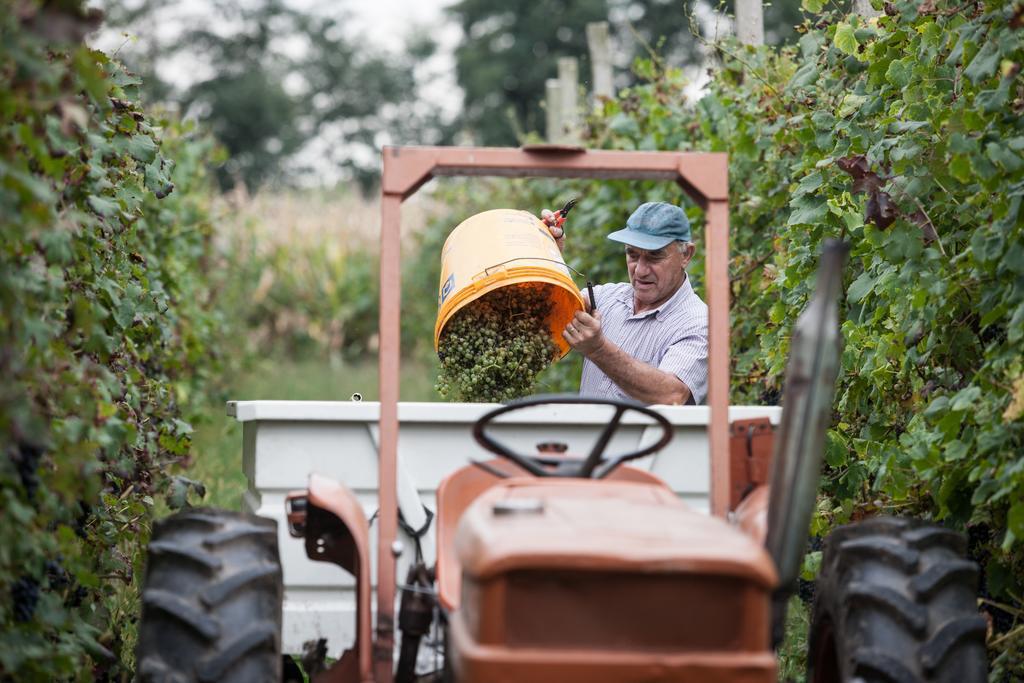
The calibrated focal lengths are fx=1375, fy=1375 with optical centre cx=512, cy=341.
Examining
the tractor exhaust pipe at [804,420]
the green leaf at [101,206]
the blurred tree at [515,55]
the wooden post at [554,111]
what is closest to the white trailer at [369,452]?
the green leaf at [101,206]

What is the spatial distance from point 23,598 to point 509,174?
1591 millimetres

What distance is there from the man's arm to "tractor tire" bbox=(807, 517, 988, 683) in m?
1.93

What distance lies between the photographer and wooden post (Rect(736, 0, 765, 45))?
7.24 metres

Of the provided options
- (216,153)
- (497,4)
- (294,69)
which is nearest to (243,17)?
(294,69)

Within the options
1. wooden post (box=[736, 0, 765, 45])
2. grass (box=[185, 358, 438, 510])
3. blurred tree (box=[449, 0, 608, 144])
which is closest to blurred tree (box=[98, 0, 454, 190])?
blurred tree (box=[449, 0, 608, 144])

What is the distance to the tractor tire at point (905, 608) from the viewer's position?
10.4 ft

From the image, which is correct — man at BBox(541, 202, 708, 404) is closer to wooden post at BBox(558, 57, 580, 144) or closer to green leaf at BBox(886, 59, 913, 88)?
green leaf at BBox(886, 59, 913, 88)

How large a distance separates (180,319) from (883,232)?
228 inches

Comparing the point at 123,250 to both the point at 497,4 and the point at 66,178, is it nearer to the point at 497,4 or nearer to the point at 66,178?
the point at 66,178

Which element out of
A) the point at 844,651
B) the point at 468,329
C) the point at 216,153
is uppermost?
the point at 216,153

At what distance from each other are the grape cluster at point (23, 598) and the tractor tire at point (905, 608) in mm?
1967

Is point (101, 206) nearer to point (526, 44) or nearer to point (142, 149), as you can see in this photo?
point (142, 149)

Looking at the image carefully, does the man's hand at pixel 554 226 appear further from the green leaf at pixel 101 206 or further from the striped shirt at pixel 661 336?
the green leaf at pixel 101 206

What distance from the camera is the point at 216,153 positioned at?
437 inches
